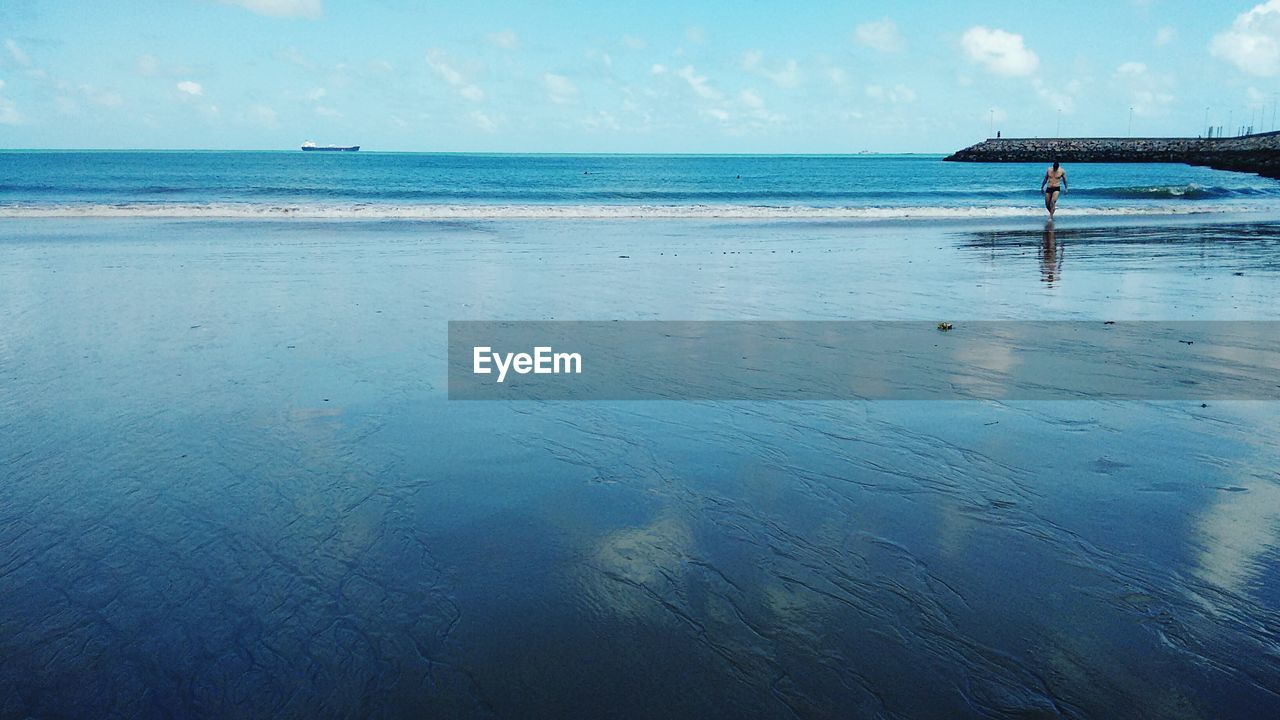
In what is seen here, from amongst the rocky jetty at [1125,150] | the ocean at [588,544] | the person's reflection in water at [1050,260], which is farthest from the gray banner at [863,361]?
the rocky jetty at [1125,150]

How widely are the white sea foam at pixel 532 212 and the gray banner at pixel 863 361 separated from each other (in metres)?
20.8

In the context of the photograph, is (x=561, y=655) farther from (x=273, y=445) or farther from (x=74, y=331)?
(x=74, y=331)

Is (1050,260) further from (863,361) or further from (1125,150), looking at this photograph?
(1125,150)

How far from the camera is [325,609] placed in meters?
3.48

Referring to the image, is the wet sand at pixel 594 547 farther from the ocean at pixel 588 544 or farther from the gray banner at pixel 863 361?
the gray banner at pixel 863 361

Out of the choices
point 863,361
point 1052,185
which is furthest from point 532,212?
point 863,361

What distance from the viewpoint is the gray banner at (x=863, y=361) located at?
673 cm

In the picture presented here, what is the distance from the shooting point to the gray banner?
6734 millimetres

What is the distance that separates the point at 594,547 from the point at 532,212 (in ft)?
93.4

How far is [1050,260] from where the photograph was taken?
15570 millimetres

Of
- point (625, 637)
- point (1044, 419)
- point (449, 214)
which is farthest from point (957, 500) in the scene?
point (449, 214)

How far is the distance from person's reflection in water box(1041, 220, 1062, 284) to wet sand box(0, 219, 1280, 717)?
24.5ft

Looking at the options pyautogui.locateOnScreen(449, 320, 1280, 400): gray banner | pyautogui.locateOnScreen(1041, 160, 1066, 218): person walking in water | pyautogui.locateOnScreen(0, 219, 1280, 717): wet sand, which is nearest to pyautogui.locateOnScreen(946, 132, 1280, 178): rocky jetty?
pyautogui.locateOnScreen(1041, 160, 1066, 218): person walking in water

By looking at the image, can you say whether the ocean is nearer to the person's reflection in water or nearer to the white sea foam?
the person's reflection in water
